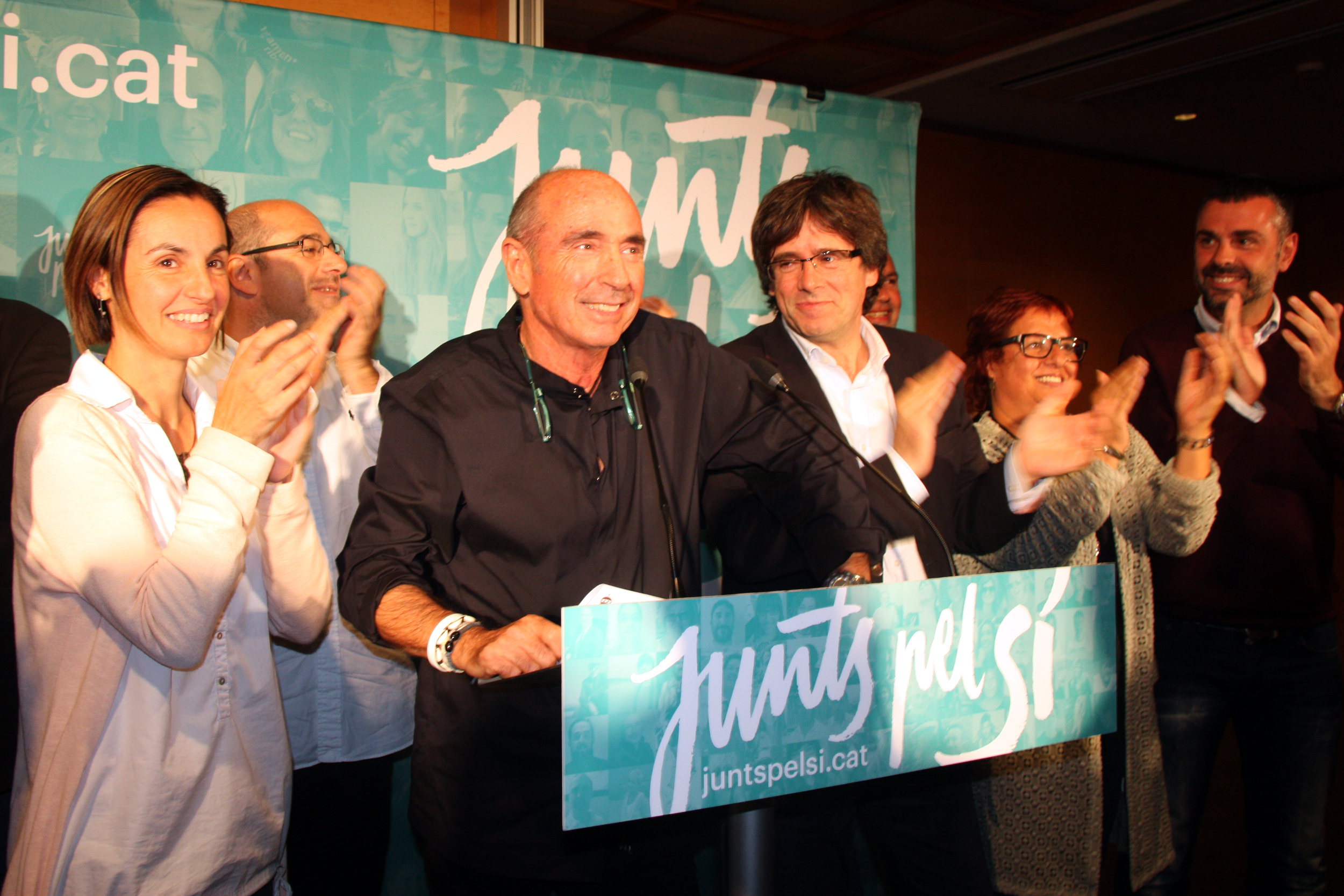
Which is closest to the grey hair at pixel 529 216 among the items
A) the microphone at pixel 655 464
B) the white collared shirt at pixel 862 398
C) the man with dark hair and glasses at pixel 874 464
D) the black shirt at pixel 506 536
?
the black shirt at pixel 506 536

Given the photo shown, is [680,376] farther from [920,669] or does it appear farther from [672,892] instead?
[672,892]

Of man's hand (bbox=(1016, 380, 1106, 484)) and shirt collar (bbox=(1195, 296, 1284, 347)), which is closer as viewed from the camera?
man's hand (bbox=(1016, 380, 1106, 484))

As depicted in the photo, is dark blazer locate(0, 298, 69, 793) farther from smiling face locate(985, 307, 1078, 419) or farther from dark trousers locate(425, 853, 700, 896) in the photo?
smiling face locate(985, 307, 1078, 419)

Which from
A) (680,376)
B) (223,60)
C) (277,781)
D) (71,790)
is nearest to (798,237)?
(680,376)

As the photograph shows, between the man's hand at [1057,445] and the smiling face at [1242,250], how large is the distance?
0.86 meters

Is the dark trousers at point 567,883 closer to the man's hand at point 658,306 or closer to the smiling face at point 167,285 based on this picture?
the smiling face at point 167,285

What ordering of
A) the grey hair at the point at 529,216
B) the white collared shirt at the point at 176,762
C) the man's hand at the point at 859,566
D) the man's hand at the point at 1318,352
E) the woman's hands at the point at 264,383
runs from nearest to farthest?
the white collared shirt at the point at 176,762 < the woman's hands at the point at 264,383 < the man's hand at the point at 859,566 < the grey hair at the point at 529,216 < the man's hand at the point at 1318,352

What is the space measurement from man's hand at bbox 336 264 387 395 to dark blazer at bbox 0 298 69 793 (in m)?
0.53

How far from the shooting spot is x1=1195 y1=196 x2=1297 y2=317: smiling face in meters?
2.25

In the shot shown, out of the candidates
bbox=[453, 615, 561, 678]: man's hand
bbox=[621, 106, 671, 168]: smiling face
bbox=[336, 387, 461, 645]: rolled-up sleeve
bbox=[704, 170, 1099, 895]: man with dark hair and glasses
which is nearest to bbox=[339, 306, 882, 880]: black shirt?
bbox=[336, 387, 461, 645]: rolled-up sleeve

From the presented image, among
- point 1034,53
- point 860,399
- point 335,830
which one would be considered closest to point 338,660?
point 335,830

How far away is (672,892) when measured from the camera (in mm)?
1531

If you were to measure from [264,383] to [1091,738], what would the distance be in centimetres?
186

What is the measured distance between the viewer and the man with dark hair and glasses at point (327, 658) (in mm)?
1940
